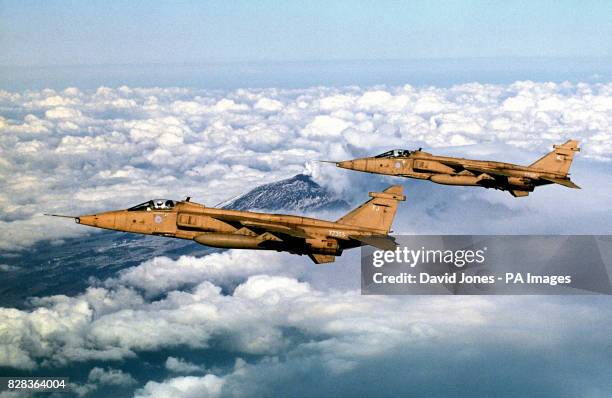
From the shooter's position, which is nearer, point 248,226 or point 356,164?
point 248,226

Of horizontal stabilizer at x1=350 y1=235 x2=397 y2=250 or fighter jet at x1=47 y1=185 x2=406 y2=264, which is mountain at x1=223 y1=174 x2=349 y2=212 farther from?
horizontal stabilizer at x1=350 y1=235 x2=397 y2=250

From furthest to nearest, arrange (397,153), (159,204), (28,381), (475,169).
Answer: (28,381), (397,153), (475,169), (159,204)

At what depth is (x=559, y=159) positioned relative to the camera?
5881 centimetres

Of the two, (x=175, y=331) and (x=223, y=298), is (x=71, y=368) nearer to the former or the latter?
(x=175, y=331)

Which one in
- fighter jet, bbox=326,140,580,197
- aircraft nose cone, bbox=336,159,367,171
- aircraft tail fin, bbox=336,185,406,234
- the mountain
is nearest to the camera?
aircraft tail fin, bbox=336,185,406,234

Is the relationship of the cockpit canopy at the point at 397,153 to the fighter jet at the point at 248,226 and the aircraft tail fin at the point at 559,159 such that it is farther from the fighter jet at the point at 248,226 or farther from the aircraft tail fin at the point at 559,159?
the fighter jet at the point at 248,226

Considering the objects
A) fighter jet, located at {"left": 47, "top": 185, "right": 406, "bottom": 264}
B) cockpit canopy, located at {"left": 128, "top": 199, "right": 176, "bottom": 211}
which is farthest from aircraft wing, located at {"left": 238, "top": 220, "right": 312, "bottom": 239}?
cockpit canopy, located at {"left": 128, "top": 199, "right": 176, "bottom": 211}

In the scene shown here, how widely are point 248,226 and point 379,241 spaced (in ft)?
28.3

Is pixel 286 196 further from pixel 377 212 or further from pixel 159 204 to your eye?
pixel 159 204

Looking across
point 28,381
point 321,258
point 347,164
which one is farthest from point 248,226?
point 28,381

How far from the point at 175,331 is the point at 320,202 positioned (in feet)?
220

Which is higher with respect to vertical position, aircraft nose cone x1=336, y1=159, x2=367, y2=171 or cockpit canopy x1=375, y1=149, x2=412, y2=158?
cockpit canopy x1=375, y1=149, x2=412, y2=158

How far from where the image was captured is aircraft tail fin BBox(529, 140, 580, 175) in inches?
2298

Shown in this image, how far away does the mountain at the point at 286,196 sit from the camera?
553ft
